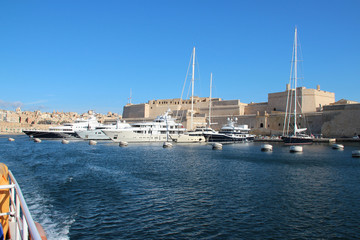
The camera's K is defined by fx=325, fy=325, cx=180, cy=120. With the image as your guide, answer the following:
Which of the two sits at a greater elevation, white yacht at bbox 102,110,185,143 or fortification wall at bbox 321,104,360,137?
fortification wall at bbox 321,104,360,137

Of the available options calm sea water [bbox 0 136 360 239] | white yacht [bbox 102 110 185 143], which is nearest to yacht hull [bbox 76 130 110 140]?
white yacht [bbox 102 110 185 143]

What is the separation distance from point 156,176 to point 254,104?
46582 millimetres

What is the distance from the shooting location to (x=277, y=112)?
166 ft

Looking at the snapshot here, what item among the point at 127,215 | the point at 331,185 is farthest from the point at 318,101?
the point at 127,215

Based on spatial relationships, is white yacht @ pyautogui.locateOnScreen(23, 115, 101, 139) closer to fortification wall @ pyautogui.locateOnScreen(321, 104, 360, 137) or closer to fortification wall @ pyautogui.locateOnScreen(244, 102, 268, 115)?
fortification wall @ pyautogui.locateOnScreen(244, 102, 268, 115)

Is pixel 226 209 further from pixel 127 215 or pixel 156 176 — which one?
pixel 156 176

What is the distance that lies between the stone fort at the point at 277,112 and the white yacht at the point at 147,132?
4777mm

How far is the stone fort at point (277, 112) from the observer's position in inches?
1689

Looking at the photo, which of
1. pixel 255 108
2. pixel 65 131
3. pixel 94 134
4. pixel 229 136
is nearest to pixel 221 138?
pixel 229 136

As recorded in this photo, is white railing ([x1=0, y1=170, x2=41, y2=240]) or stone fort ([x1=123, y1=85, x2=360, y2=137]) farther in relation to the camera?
stone fort ([x1=123, y1=85, x2=360, y2=137])

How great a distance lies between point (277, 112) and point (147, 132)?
74.3ft

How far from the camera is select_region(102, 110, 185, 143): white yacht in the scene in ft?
122

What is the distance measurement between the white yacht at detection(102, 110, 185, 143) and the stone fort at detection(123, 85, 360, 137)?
188 inches

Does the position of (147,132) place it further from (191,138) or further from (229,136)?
(229,136)
